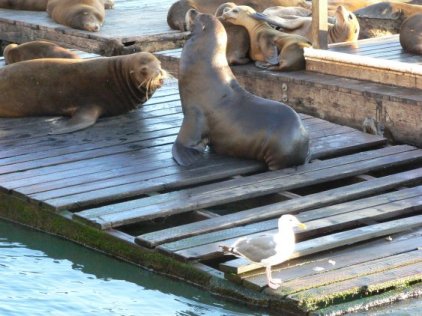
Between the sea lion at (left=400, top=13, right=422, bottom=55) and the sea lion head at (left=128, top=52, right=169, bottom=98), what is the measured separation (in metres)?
2.01

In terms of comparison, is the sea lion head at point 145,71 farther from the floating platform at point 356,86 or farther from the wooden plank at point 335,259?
the wooden plank at point 335,259

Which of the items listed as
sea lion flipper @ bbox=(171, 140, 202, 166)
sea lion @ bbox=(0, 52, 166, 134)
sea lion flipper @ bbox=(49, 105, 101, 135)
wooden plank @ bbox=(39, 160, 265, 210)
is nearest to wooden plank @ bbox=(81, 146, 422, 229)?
wooden plank @ bbox=(39, 160, 265, 210)

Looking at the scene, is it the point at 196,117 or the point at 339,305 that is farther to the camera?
the point at 196,117

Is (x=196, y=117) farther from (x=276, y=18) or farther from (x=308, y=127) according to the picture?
(x=276, y=18)

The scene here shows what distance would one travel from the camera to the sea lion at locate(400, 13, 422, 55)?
393 inches

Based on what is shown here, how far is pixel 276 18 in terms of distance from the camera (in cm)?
1123

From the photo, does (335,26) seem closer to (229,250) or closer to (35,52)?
(35,52)

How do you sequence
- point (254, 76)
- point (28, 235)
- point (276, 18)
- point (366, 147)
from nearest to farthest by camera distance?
point (28, 235) < point (366, 147) < point (254, 76) < point (276, 18)

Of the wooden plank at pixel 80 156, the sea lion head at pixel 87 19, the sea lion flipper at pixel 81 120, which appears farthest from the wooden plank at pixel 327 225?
the sea lion head at pixel 87 19

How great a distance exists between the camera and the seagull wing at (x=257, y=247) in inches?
240

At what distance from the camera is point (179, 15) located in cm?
1288

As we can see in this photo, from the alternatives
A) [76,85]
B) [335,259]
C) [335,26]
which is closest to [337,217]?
[335,259]

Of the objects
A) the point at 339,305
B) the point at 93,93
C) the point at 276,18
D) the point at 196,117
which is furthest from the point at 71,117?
the point at 339,305

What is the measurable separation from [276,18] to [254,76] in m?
1.23
